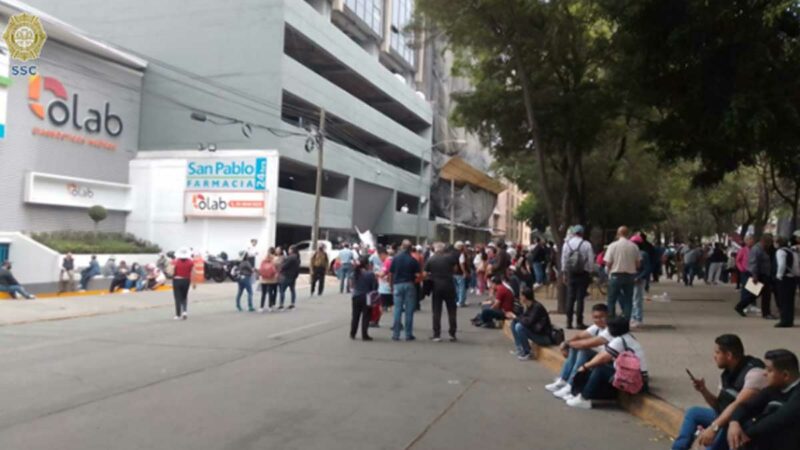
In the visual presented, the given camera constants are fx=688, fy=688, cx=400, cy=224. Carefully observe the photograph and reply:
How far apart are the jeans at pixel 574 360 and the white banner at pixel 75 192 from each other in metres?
25.6

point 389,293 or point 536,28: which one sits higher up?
point 536,28

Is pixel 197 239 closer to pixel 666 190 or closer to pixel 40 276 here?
pixel 40 276

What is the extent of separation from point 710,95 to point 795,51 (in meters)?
1.29

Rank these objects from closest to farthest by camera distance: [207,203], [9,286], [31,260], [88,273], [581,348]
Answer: [581,348], [9,286], [88,273], [31,260], [207,203]

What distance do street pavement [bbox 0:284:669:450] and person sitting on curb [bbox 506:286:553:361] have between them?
402mm

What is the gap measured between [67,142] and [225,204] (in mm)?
7375

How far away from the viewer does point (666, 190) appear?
3400cm

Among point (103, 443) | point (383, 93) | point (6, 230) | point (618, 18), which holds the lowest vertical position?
point (103, 443)

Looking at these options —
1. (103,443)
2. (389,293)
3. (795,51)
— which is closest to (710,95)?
(795,51)

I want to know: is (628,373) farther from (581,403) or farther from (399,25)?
(399,25)

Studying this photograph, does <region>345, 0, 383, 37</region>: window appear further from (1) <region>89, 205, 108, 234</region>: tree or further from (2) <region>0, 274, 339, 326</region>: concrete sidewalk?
(2) <region>0, 274, 339, 326</region>: concrete sidewalk

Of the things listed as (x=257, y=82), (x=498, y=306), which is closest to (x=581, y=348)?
(x=498, y=306)

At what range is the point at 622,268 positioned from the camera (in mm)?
11125

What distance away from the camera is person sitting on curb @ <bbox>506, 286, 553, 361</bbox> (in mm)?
10203
